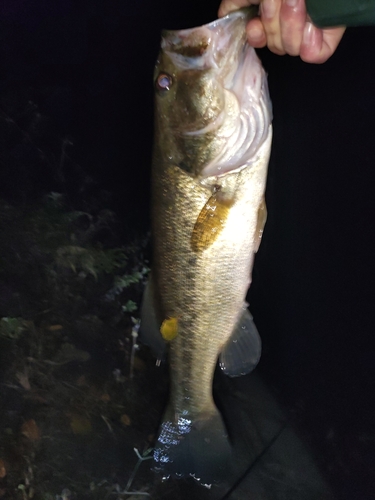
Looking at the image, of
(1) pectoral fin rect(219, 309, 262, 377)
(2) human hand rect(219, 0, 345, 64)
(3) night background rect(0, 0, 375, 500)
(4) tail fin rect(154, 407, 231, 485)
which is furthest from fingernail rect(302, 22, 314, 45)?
(4) tail fin rect(154, 407, 231, 485)

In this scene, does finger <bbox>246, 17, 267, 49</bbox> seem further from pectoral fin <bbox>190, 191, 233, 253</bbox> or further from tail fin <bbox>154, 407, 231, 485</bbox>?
tail fin <bbox>154, 407, 231, 485</bbox>

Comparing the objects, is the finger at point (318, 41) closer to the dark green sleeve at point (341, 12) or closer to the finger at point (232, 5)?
the dark green sleeve at point (341, 12)

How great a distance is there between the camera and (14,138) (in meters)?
1.58

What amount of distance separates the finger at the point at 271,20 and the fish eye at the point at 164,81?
0.25 metres

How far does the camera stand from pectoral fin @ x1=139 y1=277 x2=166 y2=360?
138 centimetres

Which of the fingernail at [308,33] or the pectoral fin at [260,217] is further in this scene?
the pectoral fin at [260,217]

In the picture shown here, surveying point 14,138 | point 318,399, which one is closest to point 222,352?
point 318,399

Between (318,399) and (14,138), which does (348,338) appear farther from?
(14,138)

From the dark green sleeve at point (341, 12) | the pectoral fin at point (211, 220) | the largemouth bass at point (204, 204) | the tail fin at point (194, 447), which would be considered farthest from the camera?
the tail fin at point (194, 447)

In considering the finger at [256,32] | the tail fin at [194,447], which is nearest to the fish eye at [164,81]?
the finger at [256,32]

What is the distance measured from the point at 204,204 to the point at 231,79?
318 mm

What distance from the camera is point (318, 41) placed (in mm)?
948

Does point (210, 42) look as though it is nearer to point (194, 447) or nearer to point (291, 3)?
point (291, 3)

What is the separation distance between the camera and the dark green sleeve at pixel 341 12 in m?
0.79
